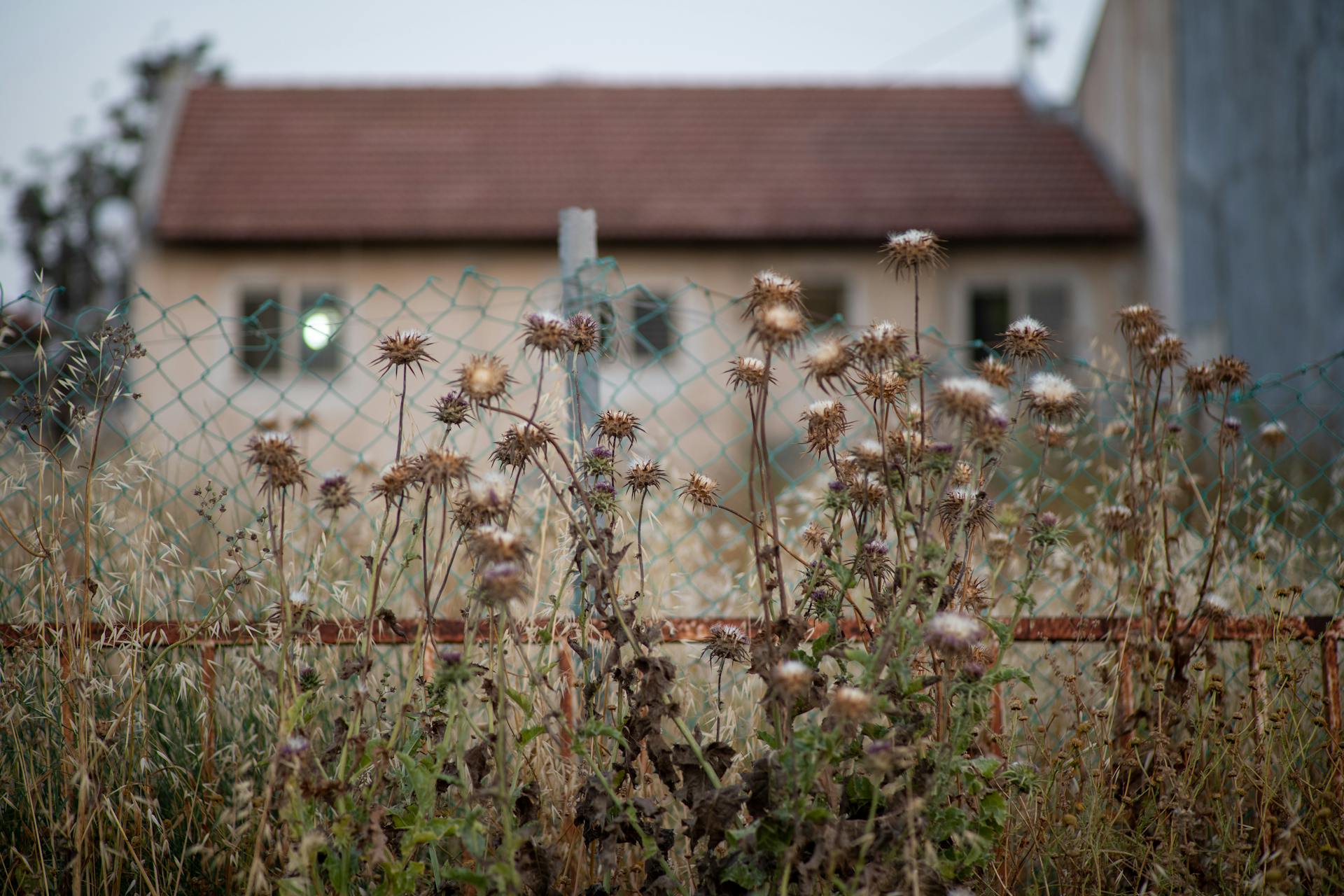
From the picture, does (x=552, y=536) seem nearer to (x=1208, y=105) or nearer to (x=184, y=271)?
(x=1208, y=105)

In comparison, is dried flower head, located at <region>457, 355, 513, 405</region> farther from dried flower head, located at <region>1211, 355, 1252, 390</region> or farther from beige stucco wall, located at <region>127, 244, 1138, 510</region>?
beige stucco wall, located at <region>127, 244, 1138, 510</region>

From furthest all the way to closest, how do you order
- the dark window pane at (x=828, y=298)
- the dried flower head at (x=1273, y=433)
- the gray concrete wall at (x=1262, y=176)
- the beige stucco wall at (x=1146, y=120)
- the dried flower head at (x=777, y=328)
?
the dark window pane at (x=828, y=298) < the beige stucco wall at (x=1146, y=120) < the gray concrete wall at (x=1262, y=176) < the dried flower head at (x=1273, y=433) < the dried flower head at (x=777, y=328)

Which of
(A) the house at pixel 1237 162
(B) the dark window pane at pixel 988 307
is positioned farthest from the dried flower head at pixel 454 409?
(B) the dark window pane at pixel 988 307

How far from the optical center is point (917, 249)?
1830 mm

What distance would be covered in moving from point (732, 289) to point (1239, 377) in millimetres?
9735

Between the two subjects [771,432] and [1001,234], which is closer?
[771,432]

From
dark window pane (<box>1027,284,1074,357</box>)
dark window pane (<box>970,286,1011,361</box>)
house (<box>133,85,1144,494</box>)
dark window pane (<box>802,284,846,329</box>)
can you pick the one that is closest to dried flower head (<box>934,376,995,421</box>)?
house (<box>133,85,1144,494</box>)

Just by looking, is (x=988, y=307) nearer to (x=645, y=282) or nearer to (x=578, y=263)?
(x=645, y=282)

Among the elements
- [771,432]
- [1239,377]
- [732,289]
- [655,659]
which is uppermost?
[732,289]

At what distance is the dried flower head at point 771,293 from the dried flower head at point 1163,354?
799 millimetres

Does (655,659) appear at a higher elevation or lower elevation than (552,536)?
lower

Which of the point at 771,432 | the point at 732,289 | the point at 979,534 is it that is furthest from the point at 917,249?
the point at 732,289

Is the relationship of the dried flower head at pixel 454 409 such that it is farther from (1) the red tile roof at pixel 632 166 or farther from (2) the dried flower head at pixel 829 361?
(1) the red tile roof at pixel 632 166

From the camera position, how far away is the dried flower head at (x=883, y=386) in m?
1.89
